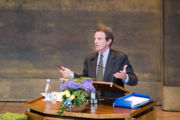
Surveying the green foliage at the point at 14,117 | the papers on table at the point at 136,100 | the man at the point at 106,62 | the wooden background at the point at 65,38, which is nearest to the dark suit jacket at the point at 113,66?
the man at the point at 106,62

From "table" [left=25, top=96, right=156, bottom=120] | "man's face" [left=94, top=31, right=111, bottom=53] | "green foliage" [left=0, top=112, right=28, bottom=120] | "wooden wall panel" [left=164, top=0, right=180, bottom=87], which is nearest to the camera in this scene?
"table" [left=25, top=96, right=156, bottom=120]

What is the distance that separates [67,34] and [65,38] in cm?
12

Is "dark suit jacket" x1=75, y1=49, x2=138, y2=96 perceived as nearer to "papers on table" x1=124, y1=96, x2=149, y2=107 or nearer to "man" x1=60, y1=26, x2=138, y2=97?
"man" x1=60, y1=26, x2=138, y2=97

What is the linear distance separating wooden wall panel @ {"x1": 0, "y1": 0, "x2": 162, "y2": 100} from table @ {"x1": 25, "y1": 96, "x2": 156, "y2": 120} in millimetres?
4254

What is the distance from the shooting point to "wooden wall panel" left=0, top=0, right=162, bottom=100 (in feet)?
25.6

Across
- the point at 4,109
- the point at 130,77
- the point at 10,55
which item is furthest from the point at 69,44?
the point at 130,77

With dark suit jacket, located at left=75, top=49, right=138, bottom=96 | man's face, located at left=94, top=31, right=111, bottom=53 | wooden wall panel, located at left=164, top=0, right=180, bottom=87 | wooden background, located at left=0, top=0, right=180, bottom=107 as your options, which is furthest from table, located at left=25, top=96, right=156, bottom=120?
wooden background, located at left=0, top=0, right=180, bottom=107

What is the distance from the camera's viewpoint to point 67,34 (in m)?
8.02

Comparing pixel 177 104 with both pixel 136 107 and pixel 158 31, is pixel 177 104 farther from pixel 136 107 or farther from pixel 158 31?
pixel 136 107

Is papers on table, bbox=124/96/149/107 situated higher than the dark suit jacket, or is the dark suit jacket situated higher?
the dark suit jacket

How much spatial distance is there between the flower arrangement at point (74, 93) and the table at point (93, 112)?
0.28ft

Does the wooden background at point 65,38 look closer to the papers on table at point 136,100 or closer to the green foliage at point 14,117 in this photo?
the papers on table at point 136,100

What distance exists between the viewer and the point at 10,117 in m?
3.39

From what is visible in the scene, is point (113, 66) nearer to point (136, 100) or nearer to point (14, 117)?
point (136, 100)
